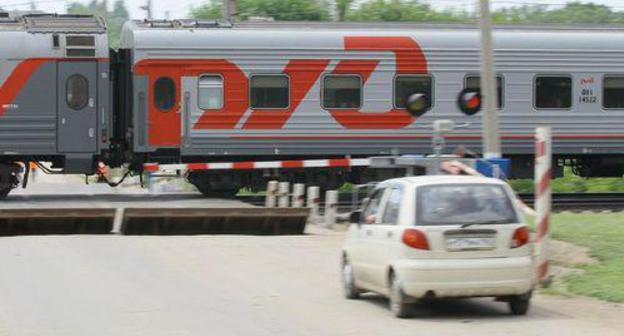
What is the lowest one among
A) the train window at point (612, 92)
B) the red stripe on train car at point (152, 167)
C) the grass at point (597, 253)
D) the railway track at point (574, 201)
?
the railway track at point (574, 201)

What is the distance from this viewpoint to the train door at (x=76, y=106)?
26766 mm

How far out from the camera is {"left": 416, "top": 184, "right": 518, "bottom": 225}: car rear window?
11797mm

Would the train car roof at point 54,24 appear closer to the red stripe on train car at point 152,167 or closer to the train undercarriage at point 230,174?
the train undercarriage at point 230,174

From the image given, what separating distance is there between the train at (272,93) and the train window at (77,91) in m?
0.02

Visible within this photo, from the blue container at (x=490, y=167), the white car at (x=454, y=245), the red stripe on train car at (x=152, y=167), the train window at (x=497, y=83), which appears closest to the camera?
the white car at (x=454, y=245)

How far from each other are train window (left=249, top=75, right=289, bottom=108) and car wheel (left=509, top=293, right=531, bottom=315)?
15.3 meters

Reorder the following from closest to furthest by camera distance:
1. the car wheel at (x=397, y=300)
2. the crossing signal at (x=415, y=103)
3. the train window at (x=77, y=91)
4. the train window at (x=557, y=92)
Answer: the car wheel at (x=397, y=300) < the crossing signal at (x=415, y=103) < the train window at (x=77, y=91) < the train window at (x=557, y=92)

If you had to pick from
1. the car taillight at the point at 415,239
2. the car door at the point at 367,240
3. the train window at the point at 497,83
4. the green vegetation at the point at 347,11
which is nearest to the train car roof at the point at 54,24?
the train window at the point at 497,83

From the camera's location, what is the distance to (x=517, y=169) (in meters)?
28.5

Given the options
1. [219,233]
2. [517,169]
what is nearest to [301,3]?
[517,169]

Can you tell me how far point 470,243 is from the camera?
11680 millimetres

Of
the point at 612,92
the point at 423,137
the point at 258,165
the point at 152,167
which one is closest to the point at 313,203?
the point at 258,165

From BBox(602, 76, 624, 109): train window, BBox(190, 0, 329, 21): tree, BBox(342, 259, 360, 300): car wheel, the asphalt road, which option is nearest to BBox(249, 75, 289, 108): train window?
BBox(602, 76, 624, 109): train window

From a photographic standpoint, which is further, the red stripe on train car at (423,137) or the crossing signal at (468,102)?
the red stripe on train car at (423,137)
